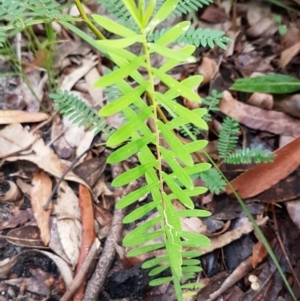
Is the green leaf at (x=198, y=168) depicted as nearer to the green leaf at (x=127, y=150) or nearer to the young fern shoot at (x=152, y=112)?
the young fern shoot at (x=152, y=112)

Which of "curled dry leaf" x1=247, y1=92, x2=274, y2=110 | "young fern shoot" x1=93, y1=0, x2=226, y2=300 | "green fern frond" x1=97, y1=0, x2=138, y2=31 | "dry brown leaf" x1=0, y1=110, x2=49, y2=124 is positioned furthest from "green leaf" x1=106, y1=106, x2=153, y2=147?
"curled dry leaf" x1=247, y1=92, x2=274, y2=110

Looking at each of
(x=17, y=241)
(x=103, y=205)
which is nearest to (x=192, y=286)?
(x=103, y=205)

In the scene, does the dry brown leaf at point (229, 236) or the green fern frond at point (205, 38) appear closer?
the green fern frond at point (205, 38)

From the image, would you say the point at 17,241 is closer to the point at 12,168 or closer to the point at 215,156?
the point at 12,168

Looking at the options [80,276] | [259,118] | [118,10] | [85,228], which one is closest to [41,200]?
[85,228]

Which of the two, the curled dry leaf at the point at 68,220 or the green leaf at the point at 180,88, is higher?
the green leaf at the point at 180,88

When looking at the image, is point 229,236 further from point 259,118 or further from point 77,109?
point 77,109

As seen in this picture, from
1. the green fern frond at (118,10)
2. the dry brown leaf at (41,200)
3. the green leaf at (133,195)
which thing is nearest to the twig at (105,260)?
the dry brown leaf at (41,200)
